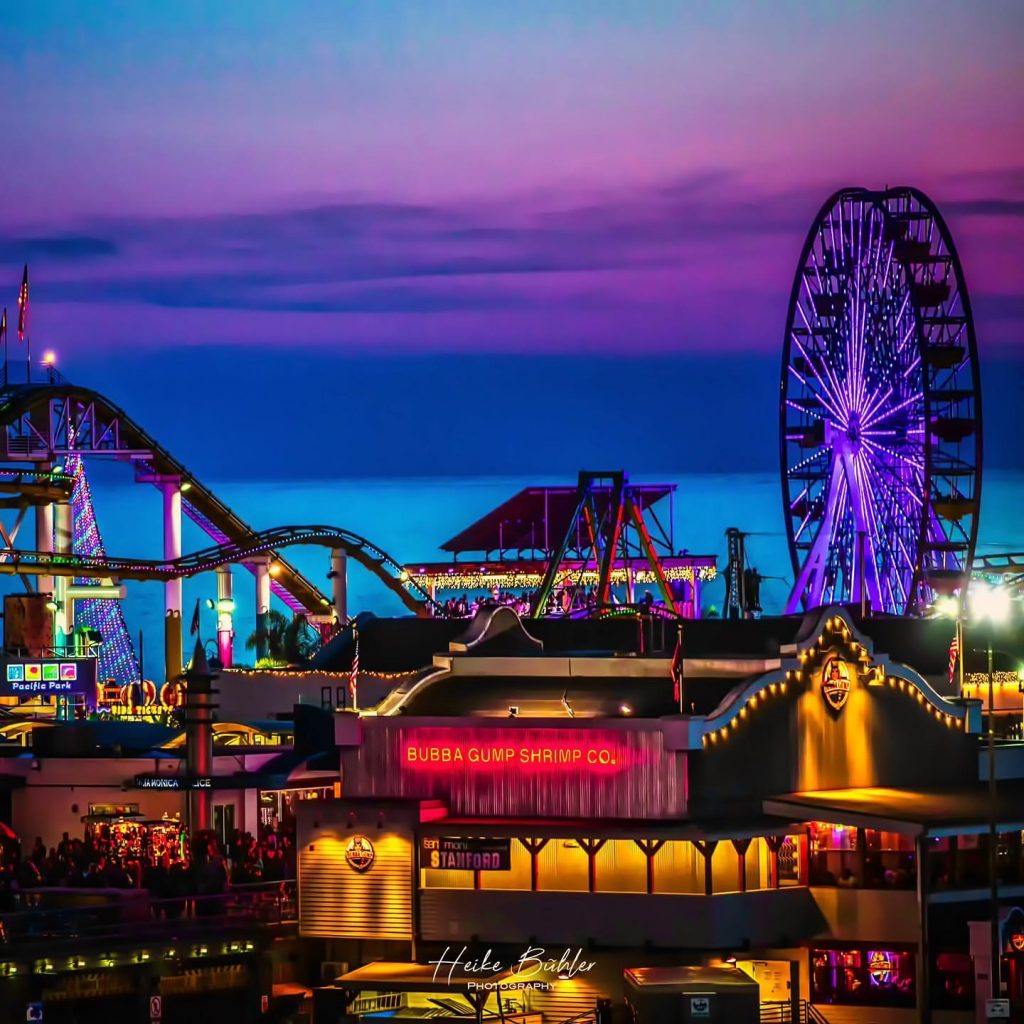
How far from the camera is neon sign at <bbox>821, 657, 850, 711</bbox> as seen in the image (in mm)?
43438

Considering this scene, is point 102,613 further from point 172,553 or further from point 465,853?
point 465,853

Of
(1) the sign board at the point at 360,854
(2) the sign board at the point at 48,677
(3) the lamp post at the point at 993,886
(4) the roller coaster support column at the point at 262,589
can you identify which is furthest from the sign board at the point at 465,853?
(4) the roller coaster support column at the point at 262,589

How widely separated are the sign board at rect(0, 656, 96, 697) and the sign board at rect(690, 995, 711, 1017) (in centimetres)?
4323

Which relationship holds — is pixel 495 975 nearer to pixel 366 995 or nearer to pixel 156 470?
pixel 366 995

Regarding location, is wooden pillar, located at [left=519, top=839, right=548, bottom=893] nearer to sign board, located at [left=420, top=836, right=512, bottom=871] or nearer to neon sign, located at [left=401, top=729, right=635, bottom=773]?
sign board, located at [left=420, top=836, right=512, bottom=871]

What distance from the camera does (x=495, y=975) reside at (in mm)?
39938

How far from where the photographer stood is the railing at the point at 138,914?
38.3 metres

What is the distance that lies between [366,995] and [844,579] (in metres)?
48.5

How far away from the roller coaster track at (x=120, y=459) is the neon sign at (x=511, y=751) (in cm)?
4561

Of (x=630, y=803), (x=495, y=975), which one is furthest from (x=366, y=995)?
(x=630, y=803)

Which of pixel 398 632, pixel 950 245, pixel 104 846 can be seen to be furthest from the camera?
pixel 950 245

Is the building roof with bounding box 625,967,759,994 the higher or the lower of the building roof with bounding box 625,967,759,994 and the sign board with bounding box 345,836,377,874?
the lower

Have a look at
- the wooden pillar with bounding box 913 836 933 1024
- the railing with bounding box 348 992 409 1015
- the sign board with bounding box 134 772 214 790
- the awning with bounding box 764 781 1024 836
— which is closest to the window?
the wooden pillar with bounding box 913 836 933 1024

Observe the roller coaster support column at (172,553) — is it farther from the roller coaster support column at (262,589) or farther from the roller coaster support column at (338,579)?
the roller coaster support column at (338,579)
